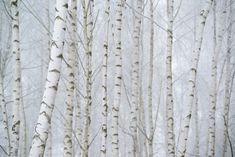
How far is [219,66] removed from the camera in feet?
53.4

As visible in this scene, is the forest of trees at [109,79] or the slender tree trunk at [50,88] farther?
the forest of trees at [109,79]

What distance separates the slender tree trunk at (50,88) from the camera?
3227 millimetres

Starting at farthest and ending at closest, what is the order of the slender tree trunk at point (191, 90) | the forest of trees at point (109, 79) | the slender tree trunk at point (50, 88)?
1. the slender tree trunk at point (191, 90)
2. the forest of trees at point (109, 79)
3. the slender tree trunk at point (50, 88)

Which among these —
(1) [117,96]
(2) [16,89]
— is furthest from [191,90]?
(2) [16,89]

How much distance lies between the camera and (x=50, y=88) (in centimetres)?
340

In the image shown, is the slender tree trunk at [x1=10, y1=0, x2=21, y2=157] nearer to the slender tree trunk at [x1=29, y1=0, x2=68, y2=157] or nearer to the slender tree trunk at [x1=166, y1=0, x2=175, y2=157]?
the slender tree trunk at [x1=166, y1=0, x2=175, y2=157]

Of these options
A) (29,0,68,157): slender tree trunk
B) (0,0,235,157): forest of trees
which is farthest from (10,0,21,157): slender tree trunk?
(29,0,68,157): slender tree trunk

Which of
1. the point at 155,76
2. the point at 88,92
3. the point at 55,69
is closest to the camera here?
the point at 55,69

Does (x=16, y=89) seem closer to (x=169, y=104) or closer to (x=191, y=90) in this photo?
(x=169, y=104)

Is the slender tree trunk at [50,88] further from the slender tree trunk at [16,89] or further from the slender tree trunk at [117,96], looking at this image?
the slender tree trunk at [16,89]

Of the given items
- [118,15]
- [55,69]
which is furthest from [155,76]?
[55,69]

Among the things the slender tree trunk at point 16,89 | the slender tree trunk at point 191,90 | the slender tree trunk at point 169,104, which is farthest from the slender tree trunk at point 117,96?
the slender tree trunk at point 16,89

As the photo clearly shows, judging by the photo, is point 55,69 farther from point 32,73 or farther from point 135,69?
point 32,73

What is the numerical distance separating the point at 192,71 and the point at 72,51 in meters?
1.96
